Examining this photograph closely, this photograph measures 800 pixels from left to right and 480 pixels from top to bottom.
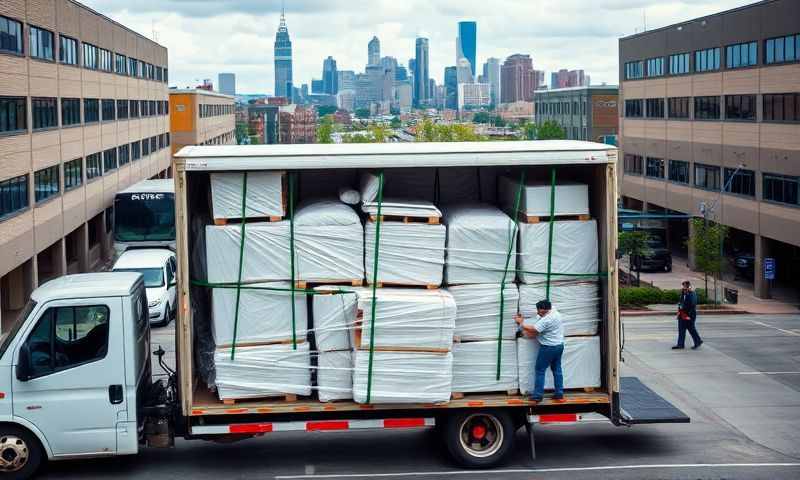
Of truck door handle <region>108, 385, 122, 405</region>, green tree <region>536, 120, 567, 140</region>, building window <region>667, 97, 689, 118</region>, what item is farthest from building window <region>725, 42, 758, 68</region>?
green tree <region>536, 120, 567, 140</region>

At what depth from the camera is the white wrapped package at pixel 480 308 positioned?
12773 millimetres

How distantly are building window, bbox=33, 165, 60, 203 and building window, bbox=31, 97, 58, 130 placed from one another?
4.88ft

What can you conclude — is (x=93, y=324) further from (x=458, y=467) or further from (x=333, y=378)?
(x=458, y=467)

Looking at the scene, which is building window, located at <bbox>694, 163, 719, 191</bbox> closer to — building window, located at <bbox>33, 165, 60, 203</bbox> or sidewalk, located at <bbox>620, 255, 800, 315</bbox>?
sidewalk, located at <bbox>620, 255, 800, 315</bbox>

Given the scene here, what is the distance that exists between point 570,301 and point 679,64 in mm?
40718

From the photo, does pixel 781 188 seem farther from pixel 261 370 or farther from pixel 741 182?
pixel 261 370

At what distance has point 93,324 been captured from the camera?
12.4m

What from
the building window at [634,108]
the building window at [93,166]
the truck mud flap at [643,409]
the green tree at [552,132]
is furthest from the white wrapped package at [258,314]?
the green tree at [552,132]

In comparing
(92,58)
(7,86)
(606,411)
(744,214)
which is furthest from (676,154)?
(606,411)

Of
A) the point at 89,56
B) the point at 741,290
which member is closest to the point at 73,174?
the point at 89,56

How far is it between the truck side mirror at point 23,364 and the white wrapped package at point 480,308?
494cm

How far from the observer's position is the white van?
2761 cm

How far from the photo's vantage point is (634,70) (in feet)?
190

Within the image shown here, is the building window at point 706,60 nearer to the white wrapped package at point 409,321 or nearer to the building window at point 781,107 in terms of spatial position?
the building window at point 781,107
